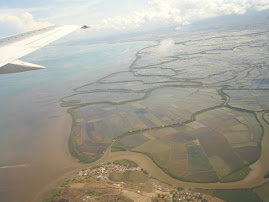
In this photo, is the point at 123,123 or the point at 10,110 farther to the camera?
the point at 10,110

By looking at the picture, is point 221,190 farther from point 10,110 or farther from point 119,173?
point 10,110

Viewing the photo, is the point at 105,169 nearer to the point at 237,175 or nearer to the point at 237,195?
the point at 237,195

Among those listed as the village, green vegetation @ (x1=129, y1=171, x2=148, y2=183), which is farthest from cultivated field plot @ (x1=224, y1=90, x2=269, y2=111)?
green vegetation @ (x1=129, y1=171, x2=148, y2=183)

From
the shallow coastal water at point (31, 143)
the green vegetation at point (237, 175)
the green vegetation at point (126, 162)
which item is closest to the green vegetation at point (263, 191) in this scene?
the green vegetation at point (237, 175)

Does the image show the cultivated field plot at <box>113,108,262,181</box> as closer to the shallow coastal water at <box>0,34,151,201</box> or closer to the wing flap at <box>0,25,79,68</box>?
the shallow coastal water at <box>0,34,151,201</box>

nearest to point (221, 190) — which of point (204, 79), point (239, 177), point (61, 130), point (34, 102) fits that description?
point (239, 177)

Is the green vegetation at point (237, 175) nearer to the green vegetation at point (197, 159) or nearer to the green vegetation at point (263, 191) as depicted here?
the green vegetation at point (263, 191)

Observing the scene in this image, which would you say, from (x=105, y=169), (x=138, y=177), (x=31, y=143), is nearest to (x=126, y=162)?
(x=105, y=169)
